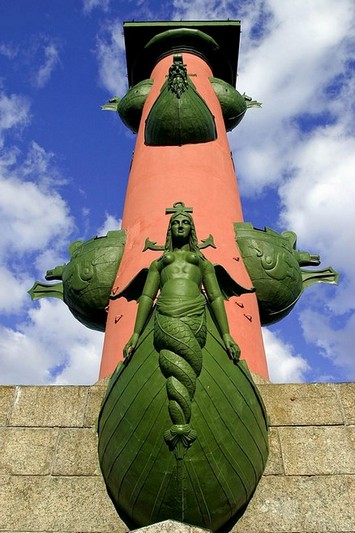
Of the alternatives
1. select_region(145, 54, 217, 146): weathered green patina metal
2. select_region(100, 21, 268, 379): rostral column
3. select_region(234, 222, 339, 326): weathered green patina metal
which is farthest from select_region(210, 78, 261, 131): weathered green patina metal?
select_region(234, 222, 339, 326): weathered green patina metal

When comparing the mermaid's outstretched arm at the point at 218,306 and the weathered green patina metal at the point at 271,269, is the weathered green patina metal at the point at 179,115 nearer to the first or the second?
the weathered green patina metal at the point at 271,269

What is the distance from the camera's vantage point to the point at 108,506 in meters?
4.33

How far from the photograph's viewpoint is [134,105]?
10859mm

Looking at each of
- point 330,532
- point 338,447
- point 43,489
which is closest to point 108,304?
point 43,489

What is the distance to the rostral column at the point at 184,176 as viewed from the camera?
6590 mm

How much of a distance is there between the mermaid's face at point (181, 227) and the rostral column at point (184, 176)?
186 cm

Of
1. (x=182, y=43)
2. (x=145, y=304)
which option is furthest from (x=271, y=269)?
(x=182, y=43)

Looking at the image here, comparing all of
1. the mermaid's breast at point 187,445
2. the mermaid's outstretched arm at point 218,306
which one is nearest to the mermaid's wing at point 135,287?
the mermaid's outstretched arm at point 218,306

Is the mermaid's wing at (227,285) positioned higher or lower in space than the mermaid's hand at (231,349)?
higher

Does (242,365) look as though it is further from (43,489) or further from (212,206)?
(212,206)

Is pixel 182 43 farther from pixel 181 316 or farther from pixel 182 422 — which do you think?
pixel 182 422

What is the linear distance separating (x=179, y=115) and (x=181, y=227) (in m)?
4.48

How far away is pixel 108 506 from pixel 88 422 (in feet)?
2.48

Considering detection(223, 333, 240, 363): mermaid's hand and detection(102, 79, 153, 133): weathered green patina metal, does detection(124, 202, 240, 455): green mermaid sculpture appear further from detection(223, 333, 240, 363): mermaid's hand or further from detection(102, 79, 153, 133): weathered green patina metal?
detection(102, 79, 153, 133): weathered green patina metal
